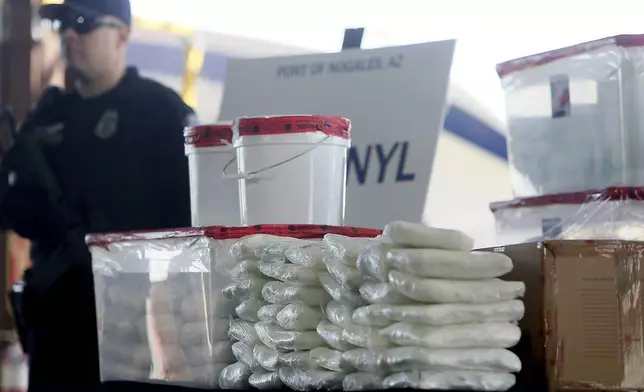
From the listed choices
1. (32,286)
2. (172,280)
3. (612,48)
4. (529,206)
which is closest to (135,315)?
(172,280)

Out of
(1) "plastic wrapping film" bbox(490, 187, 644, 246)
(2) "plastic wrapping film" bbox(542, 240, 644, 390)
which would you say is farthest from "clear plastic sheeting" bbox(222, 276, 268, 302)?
(1) "plastic wrapping film" bbox(490, 187, 644, 246)

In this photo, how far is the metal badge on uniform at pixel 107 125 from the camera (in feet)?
6.33

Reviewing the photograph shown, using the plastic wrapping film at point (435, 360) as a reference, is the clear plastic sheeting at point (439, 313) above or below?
above

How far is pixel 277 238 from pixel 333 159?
16 centimetres

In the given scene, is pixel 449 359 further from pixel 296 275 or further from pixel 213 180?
pixel 213 180

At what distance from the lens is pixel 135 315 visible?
1.08 metres

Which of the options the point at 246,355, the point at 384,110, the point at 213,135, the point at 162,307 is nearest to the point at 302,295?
the point at 246,355

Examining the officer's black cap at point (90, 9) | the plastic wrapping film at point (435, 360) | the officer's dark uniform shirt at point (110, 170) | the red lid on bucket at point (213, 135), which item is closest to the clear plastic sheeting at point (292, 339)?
the plastic wrapping film at point (435, 360)

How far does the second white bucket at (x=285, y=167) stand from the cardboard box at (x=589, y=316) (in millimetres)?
317

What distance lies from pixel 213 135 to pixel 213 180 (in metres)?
0.06

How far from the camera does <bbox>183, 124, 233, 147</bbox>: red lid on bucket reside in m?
1.18

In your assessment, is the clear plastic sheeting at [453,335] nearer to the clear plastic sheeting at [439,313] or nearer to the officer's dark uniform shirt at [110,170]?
the clear plastic sheeting at [439,313]

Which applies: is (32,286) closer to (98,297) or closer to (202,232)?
(98,297)

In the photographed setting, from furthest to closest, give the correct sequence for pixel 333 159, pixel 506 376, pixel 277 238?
pixel 333 159 → pixel 277 238 → pixel 506 376
